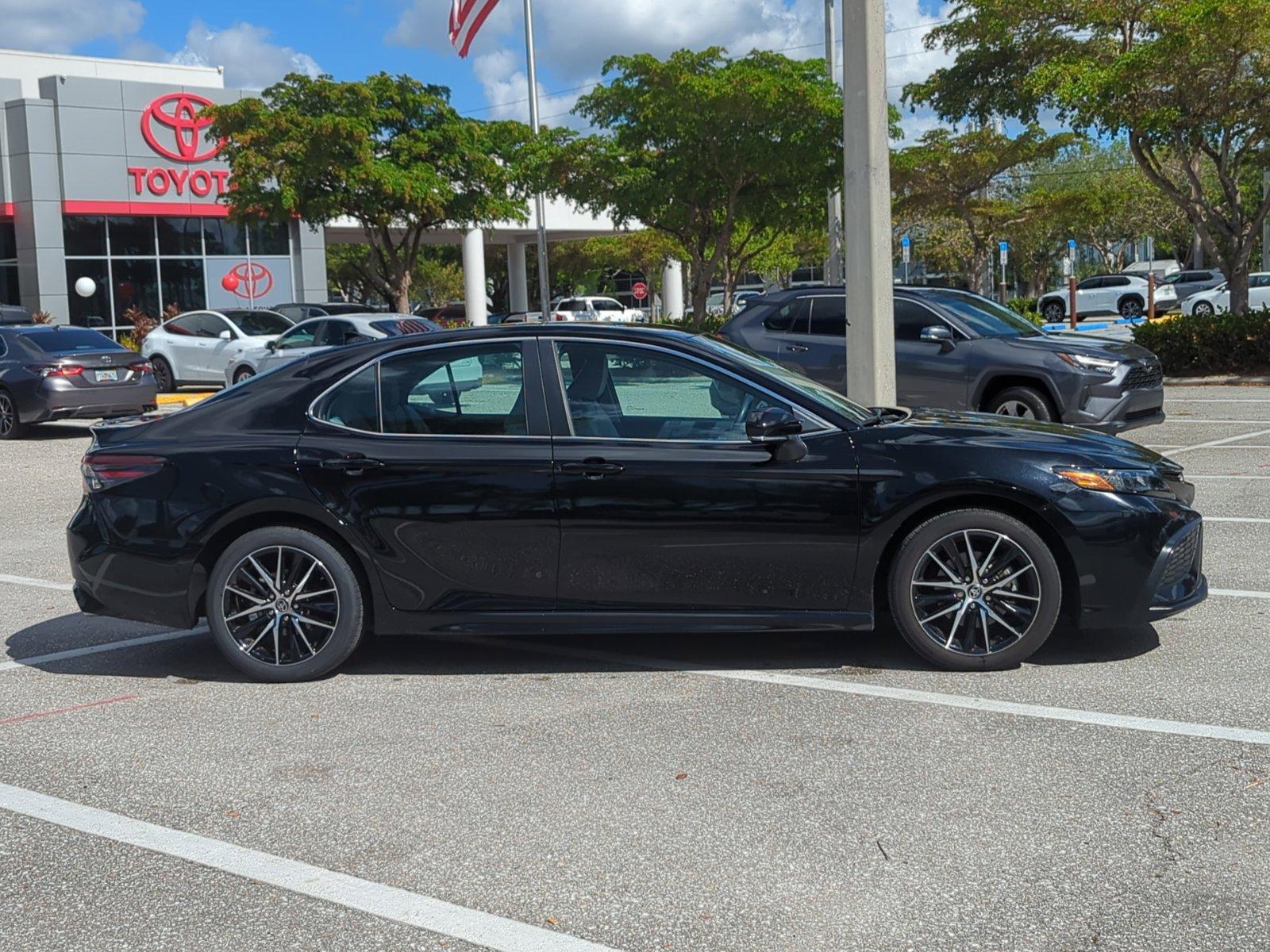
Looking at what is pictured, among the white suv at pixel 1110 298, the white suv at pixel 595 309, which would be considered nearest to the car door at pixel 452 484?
the white suv at pixel 1110 298

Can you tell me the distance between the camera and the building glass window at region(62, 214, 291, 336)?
36812 mm

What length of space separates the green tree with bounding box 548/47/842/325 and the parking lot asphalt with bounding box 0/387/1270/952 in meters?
19.8

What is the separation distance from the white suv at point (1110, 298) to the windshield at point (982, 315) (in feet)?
108

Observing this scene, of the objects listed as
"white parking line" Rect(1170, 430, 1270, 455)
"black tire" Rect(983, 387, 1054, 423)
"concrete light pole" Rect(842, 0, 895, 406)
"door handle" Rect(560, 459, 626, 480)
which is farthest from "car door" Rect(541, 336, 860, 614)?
"white parking line" Rect(1170, 430, 1270, 455)

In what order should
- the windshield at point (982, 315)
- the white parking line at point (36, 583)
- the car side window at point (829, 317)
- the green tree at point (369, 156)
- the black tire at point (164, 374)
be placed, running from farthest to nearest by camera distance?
the green tree at point (369, 156), the black tire at point (164, 374), the car side window at point (829, 317), the windshield at point (982, 315), the white parking line at point (36, 583)

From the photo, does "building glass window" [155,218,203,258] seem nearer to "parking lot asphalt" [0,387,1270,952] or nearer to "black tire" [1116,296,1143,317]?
"black tire" [1116,296,1143,317]

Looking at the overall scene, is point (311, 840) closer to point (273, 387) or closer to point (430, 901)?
point (430, 901)

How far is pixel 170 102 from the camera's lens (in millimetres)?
37594

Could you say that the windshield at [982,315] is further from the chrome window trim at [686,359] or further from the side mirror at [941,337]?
the chrome window trim at [686,359]

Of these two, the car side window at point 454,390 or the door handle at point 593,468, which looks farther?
the car side window at point 454,390

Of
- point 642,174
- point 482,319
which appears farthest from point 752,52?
point 482,319

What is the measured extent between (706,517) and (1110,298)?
4554 cm

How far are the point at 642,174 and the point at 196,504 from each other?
21.3m

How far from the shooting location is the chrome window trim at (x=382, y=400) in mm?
6074
